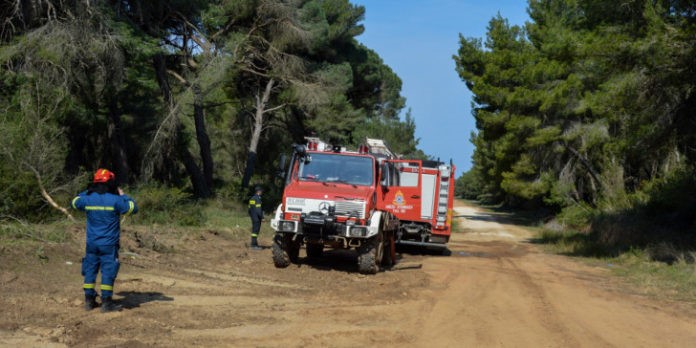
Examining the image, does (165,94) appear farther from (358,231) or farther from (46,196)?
(358,231)

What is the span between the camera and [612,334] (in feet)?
26.9

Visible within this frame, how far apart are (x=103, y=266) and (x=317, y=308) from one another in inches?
112

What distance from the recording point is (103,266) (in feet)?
26.1

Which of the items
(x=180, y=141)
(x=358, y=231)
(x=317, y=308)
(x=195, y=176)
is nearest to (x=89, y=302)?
(x=317, y=308)

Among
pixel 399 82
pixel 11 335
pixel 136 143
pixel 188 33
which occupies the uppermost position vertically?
pixel 399 82

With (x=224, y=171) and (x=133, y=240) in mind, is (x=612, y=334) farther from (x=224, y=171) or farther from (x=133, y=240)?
(x=224, y=171)

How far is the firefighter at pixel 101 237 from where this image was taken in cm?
790

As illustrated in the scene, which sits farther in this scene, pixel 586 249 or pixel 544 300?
pixel 586 249

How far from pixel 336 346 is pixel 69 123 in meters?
15.3

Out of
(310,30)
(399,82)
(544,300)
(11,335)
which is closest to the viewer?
(11,335)

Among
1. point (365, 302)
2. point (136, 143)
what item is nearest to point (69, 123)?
point (136, 143)

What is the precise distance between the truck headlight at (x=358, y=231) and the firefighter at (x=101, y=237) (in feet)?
16.6

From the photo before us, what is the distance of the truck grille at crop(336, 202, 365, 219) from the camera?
12406 mm

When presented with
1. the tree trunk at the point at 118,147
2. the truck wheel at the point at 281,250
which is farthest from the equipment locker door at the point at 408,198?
the tree trunk at the point at 118,147
